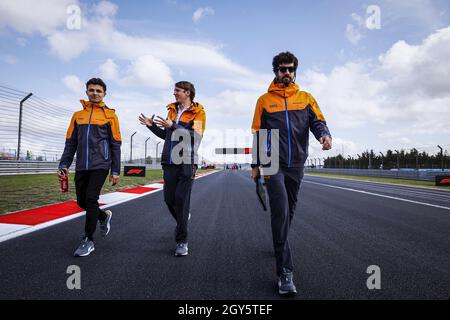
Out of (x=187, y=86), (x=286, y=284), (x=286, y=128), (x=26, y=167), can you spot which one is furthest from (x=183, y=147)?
(x=26, y=167)

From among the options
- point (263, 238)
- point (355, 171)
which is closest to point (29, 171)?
point (263, 238)

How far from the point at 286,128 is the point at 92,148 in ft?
6.94

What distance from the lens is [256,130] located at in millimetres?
2654

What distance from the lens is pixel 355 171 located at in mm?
31078

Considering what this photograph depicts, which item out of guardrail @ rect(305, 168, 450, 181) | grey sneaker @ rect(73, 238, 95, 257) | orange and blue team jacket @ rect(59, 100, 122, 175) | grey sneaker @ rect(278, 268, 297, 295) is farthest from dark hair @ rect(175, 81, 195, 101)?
guardrail @ rect(305, 168, 450, 181)

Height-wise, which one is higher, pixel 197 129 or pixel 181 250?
pixel 197 129

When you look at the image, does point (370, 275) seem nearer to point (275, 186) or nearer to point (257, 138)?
point (275, 186)

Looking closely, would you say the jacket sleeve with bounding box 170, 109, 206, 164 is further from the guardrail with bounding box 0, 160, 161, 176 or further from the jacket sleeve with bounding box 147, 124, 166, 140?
the guardrail with bounding box 0, 160, 161, 176

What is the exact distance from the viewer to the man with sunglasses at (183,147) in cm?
313

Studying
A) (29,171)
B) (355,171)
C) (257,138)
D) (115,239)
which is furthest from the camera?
(355,171)

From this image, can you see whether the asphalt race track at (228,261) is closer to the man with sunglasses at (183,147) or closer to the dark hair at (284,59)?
the man with sunglasses at (183,147)

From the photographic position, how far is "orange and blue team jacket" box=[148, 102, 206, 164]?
10.4 feet

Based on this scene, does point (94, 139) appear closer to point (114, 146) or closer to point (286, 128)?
point (114, 146)
